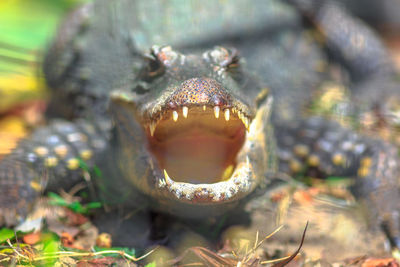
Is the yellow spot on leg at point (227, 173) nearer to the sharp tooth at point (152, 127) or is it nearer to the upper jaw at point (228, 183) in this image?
the upper jaw at point (228, 183)

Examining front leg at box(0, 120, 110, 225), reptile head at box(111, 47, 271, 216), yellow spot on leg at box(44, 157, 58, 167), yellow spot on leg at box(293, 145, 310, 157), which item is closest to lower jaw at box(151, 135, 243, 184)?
reptile head at box(111, 47, 271, 216)

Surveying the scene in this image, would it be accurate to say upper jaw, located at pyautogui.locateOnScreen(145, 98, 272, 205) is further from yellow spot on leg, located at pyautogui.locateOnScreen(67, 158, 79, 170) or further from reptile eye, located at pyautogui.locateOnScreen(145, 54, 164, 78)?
yellow spot on leg, located at pyautogui.locateOnScreen(67, 158, 79, 170)

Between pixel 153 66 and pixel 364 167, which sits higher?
pixel 153 66

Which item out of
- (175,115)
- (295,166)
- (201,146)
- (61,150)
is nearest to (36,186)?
(61,150)

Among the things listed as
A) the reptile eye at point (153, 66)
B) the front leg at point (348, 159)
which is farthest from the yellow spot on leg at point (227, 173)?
the front leg at point (348, 159)

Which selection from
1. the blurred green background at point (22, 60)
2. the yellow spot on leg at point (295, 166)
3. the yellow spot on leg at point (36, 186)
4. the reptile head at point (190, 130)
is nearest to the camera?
the reptile head at point (190, 130)

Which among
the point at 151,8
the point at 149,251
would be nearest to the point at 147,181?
the point at 149,251

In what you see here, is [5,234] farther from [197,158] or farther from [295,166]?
[295,166]
